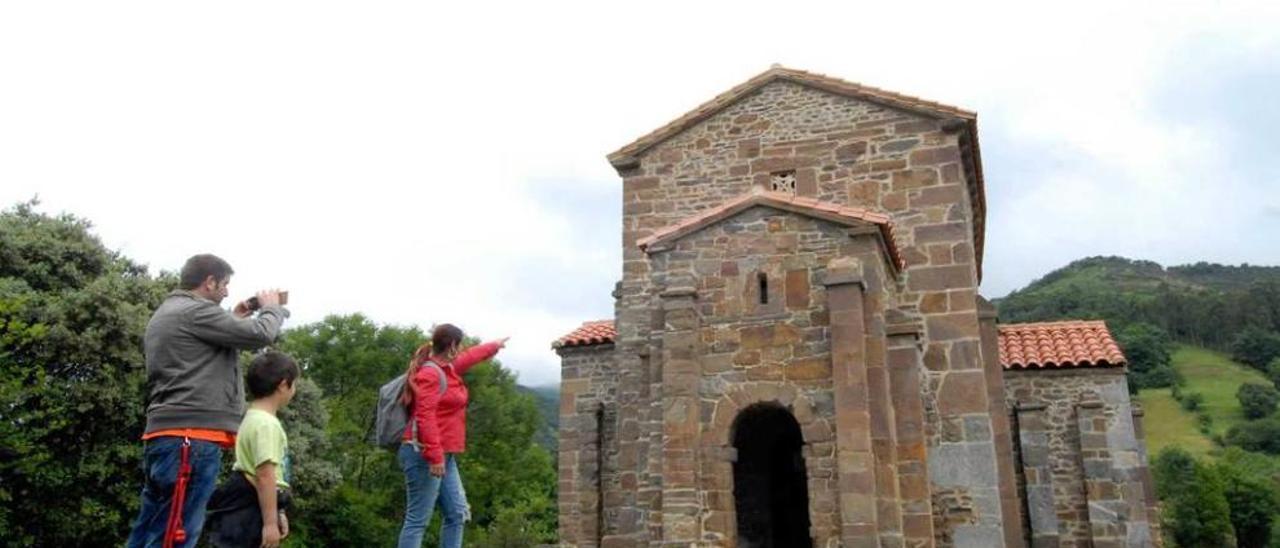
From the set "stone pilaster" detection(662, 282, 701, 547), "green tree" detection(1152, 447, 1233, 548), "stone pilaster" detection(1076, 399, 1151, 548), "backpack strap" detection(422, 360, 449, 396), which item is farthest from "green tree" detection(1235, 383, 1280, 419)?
"backpack strap" detection(422, 360, 449, 396)

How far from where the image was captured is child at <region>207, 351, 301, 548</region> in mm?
5035

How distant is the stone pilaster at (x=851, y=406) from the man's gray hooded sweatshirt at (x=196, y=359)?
7.49m

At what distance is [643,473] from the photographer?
1479 centimetres

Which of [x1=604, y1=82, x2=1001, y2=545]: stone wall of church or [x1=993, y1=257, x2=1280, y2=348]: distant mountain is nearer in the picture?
[x1=604, y1=82, x2=1001, y2=545]: stone wall of church

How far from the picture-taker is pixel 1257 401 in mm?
70438

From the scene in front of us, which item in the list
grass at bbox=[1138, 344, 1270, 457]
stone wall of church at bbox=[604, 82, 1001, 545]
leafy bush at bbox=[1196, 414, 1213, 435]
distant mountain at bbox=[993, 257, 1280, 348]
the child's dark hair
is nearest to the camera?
the child's dark hair

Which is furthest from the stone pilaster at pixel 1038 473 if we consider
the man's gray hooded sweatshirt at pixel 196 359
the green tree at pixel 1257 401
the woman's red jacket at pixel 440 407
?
the green tree at pixel 1257 401

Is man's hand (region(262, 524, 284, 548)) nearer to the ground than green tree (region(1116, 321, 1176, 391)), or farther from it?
nearer to the ground

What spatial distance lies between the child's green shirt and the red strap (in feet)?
0.94

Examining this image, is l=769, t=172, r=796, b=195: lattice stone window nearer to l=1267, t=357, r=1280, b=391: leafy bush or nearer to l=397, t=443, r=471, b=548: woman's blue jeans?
l=397, t=443, r=471, b=548: woman's blue jeans

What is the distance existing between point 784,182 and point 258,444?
1153 cm

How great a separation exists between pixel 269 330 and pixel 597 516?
12055 millimetres

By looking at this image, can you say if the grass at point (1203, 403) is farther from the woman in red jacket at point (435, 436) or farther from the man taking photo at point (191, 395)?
the man taking photo at point (191, 395)

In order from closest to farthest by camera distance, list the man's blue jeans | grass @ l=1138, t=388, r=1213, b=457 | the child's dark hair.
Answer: the man's blue jeans → the child's dark hair → grass @ l=1138, t=388, r=1213, b=457
